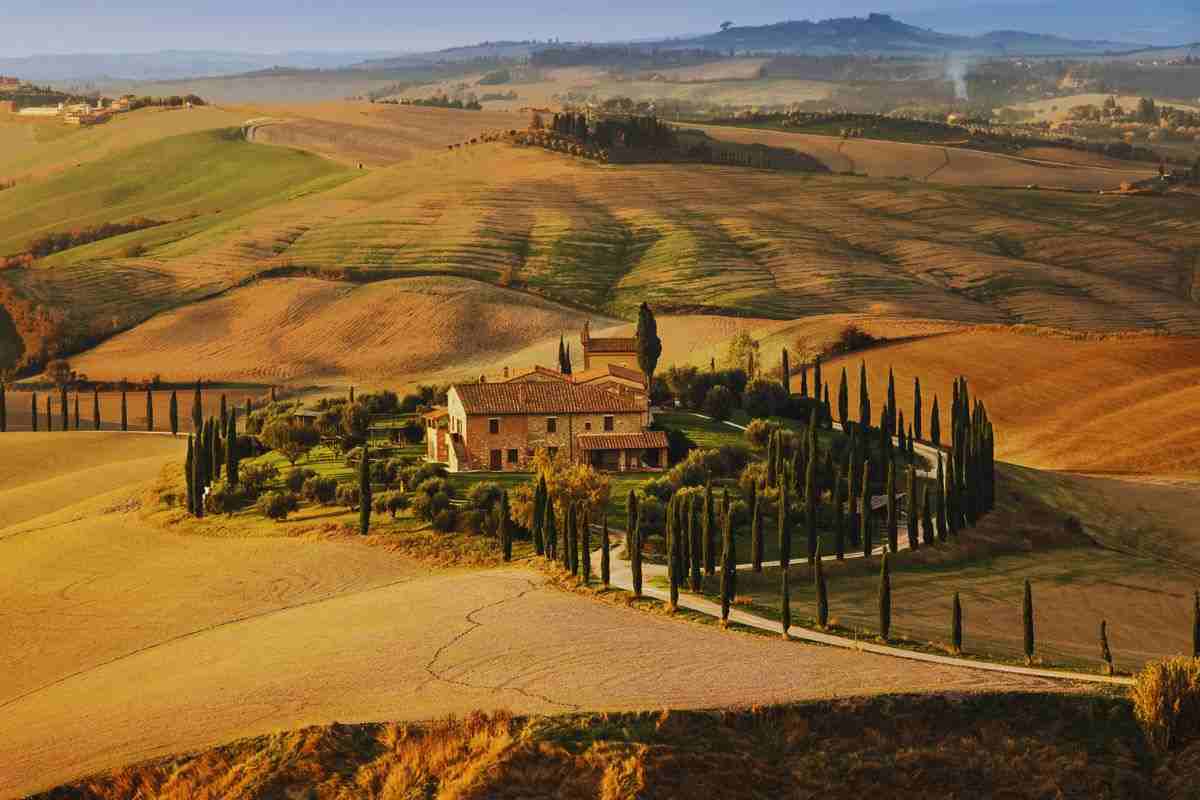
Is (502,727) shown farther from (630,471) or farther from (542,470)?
(630,471)

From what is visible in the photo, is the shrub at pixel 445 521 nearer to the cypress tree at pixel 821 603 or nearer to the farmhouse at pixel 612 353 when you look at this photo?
the cypress tree at pixel 821 603

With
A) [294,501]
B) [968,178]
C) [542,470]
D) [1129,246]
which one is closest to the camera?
[542,470]

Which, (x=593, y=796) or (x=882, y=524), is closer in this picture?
(x=593, y=796)

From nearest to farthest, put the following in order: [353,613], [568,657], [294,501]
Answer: [568,657]
[353,613]
[294,501]

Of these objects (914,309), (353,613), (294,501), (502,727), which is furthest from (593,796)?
(914,309)

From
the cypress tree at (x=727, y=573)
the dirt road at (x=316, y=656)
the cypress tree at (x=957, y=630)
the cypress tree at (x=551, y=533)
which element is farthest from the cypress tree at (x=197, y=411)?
the cypress tree at (x=957, y=630)

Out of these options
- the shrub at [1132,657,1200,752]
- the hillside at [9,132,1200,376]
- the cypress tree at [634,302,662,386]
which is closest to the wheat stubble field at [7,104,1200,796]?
the hillside at [9,132,1200,376]
